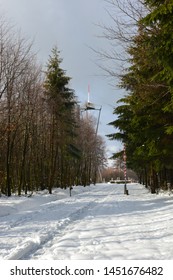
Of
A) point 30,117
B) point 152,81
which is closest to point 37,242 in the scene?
point 152,81

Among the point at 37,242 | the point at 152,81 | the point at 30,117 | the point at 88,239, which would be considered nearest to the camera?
the point at 37,242

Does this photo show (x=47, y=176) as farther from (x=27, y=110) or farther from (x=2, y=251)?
(x=2, y=251)

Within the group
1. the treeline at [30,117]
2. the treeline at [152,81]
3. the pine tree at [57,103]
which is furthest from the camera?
the pine tree at [57,103]

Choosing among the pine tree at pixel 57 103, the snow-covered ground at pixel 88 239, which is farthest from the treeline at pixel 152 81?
the pine tree at pixel 57 103

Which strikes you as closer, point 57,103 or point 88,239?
point 88,239

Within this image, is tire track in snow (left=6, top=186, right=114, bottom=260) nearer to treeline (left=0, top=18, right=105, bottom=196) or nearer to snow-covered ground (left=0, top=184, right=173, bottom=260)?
snow-covered ground (left=0, top=184, right=173, bottom=260)

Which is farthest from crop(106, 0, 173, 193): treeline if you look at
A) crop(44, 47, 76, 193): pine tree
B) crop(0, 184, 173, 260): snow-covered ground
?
crop(44, 47, 76, 193): pine tree

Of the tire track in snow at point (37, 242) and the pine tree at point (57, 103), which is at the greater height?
the pine tree at point (57, 103)

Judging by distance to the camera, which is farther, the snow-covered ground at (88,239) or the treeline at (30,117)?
the treeline at (30,117)

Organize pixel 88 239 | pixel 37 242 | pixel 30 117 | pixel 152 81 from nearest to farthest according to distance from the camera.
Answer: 1. pixel 37 242
2. pixel 88 239
3. pixel 152 81
4. pixel 30 117

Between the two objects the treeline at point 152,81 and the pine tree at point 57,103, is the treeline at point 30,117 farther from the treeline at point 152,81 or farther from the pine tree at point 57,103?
the treeline at point 152,81

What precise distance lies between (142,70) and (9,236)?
389 inches

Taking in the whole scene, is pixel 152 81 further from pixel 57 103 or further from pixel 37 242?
pixel 57 103

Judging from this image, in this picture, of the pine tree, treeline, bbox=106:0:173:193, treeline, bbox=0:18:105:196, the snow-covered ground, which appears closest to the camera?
the snow-covered ground
